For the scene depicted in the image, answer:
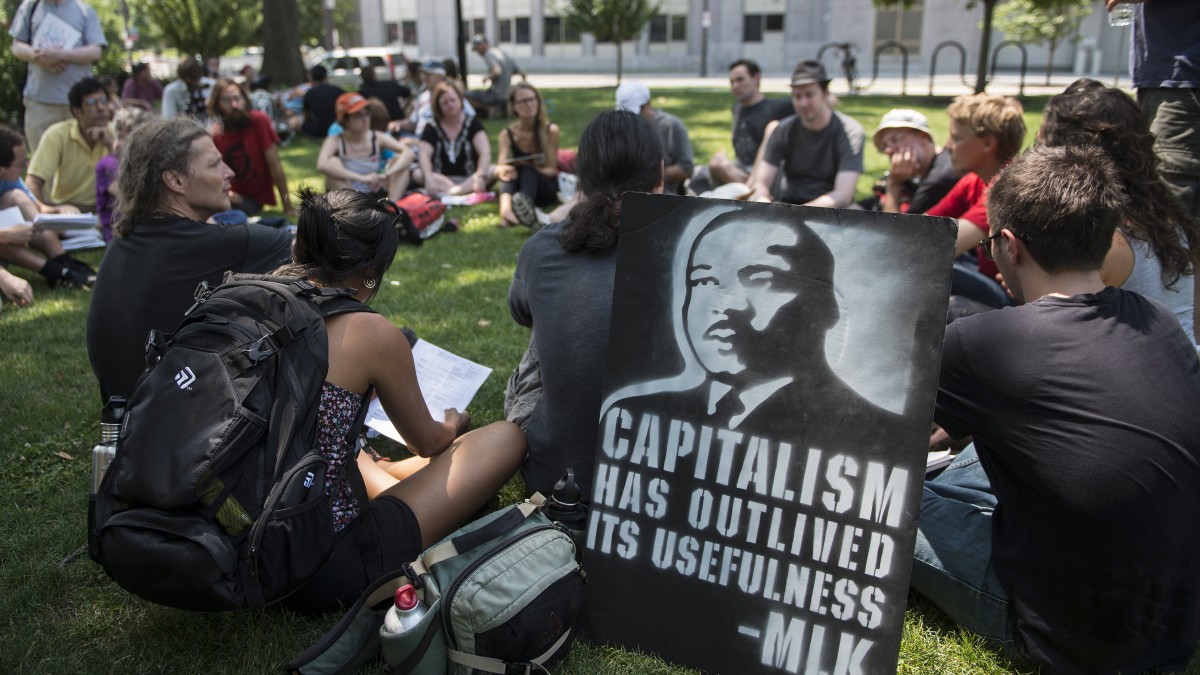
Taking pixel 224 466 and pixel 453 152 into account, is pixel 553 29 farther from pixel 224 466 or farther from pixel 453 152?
pixel 224 466

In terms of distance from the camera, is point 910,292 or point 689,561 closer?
point 910,292

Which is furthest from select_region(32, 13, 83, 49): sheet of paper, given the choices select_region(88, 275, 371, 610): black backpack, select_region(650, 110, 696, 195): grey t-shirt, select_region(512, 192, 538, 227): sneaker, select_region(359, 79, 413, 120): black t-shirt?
select_region(88, 275, 371, 610): black backpack

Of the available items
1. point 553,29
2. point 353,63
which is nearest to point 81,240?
point 353,63

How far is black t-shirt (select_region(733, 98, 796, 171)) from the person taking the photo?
315 inches

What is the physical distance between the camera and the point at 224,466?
2121 mm

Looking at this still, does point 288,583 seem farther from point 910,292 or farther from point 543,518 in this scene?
point 910,292

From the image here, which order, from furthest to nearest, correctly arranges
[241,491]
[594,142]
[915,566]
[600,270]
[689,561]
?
[594,142]
[600,270]
[915,566]
[689,561]
[241,491]

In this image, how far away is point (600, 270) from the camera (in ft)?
9.18

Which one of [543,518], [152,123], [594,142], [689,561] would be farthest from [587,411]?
[152,123]

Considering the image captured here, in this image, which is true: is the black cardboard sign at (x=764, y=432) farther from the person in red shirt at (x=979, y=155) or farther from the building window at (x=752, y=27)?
the building window at (x=752, y=27)

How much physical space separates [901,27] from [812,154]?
31.9 m

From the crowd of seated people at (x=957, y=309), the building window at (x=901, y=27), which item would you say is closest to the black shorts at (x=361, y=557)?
the crowd of seated people at (x=957, y=309)

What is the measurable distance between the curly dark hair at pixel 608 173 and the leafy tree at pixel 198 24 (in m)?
24.4

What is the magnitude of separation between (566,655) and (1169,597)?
4.97 ft
